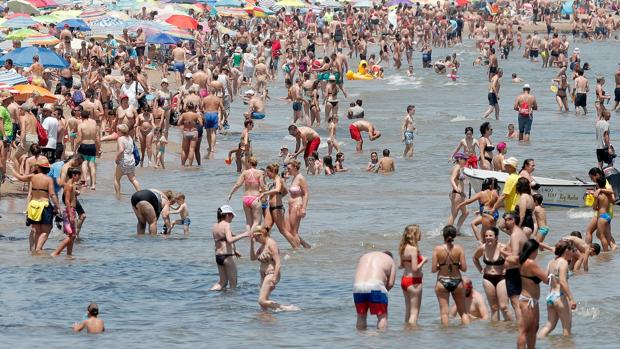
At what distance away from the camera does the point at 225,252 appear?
16.7 metres

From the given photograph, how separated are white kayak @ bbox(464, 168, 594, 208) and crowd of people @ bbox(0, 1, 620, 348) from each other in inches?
29.3

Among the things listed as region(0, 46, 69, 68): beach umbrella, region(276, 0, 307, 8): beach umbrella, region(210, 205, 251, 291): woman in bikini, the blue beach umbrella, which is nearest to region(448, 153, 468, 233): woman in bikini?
region(210, 205, 251, 291): woman in bikini

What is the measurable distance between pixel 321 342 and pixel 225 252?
2.33m

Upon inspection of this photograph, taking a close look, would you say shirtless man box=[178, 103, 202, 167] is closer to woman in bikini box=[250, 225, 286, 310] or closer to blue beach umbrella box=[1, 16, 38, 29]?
woman in bikini box=[250, 225, 286, 310]

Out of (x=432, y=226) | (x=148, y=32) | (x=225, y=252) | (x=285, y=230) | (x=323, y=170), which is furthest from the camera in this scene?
(x=148, y=32)

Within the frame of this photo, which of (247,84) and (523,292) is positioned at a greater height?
(523,292)

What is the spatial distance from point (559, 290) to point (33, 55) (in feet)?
71.3

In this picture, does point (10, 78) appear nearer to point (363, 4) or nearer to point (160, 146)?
point (160, 146)

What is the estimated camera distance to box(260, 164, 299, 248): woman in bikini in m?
19.0

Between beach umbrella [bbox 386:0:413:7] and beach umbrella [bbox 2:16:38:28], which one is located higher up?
beach umbrella [bbox 2:16:38:28]

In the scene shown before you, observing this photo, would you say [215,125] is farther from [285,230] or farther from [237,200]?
[285,230]

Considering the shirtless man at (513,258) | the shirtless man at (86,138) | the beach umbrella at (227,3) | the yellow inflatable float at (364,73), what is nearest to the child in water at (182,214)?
the shirtless man at (86,138)

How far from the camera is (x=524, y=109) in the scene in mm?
33438

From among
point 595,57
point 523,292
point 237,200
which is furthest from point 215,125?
point 595,57
